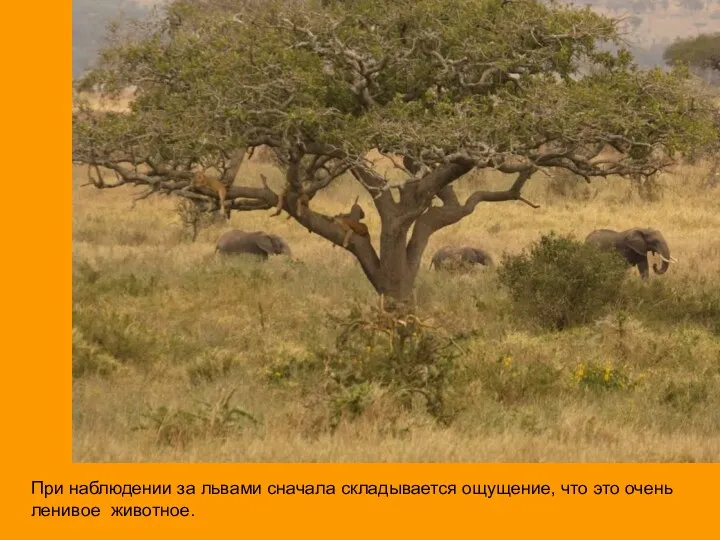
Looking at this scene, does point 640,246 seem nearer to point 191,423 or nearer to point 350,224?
point 350,224

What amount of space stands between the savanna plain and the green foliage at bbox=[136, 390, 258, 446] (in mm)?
13

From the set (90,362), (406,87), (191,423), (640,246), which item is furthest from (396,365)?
(640,246)

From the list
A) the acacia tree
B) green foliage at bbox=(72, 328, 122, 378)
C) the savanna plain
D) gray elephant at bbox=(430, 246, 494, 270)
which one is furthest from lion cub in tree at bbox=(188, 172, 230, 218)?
gray elephant at bbox=(430, 246, 494, 270)

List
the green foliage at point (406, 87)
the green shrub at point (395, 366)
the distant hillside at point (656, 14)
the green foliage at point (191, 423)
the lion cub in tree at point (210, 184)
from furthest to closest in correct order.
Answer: the distant hillside at point (656, 14), the lion cub in tree at point (210, 184), the green foliage at point (406, 87), the green shrub at point (395, 366), the green foliage at point (191, 423)

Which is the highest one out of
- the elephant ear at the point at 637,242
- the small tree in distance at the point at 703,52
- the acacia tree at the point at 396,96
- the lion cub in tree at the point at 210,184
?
the small tree in distance at the point at 703,52

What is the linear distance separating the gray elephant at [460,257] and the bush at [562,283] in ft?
16.3

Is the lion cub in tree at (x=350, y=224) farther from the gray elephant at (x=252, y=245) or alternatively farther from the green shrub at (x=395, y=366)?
the gray elephant at (x=252, y=245)

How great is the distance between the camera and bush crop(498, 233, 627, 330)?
15.3 metres

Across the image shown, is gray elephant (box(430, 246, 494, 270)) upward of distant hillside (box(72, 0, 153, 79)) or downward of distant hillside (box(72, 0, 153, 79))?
downward

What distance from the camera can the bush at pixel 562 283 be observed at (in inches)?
602

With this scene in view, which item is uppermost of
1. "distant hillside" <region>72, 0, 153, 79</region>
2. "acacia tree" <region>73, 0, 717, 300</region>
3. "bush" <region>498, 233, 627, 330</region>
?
"distant hillside" <region>72, 0, 153, 79</region>

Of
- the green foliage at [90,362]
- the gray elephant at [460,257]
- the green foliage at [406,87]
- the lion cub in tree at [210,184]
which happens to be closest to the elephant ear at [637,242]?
the gray elephant at [460,257]

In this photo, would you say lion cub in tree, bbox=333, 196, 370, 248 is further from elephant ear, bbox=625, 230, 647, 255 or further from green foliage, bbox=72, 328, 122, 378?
elephant ear, bbox=625, 230, 647, 255

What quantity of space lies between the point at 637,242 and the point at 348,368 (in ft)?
41.1
